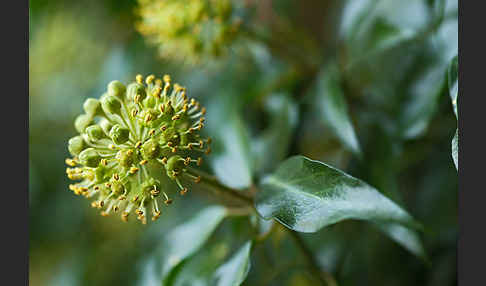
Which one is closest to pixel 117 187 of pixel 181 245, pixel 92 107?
pixel 92 107

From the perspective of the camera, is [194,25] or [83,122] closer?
[83,122]

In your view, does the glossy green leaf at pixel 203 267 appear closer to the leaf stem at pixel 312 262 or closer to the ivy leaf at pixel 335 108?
the leaf stem at pixel 312 262

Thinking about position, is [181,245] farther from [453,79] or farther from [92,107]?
[453,79]

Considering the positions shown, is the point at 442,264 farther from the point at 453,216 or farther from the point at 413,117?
the point at 413,117

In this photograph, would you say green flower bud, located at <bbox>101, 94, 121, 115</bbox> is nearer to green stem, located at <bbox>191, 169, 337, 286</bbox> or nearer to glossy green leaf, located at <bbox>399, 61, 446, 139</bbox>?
green stem, located at <bbox>191, 169, 337, 286</bbox>

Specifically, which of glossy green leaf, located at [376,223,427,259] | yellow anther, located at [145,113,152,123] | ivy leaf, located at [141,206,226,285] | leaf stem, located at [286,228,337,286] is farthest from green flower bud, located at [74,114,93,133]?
glossy green leaf, located at [376,223,427,259]

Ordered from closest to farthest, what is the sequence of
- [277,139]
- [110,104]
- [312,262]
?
[110,104] < [312,262] < [277,139]

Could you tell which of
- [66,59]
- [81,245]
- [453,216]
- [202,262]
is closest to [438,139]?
[453,216]
